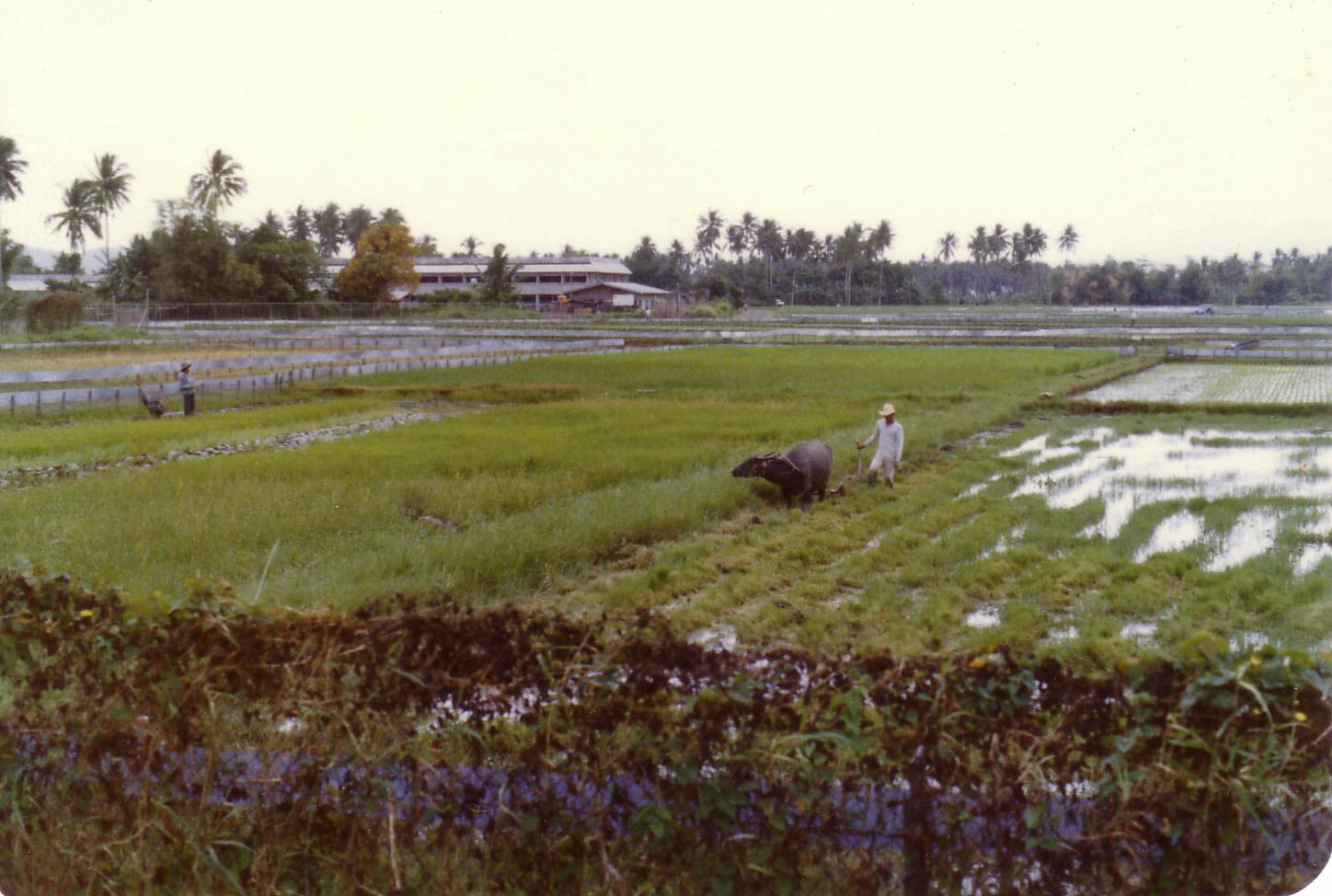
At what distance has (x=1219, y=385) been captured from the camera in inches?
629

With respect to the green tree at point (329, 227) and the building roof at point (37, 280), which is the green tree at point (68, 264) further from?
the green tree at point (329, 227)

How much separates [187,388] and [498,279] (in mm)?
5434

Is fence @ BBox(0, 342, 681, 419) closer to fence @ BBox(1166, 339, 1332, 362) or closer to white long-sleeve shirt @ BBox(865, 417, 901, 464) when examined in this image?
white long-sleeve shirt @ BBox(865, 417, 901, 464)

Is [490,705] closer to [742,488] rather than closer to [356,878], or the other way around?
[356,878]

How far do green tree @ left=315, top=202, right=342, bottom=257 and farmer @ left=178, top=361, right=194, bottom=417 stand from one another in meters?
4.48

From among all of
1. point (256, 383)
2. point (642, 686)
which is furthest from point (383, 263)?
point (256, 383)

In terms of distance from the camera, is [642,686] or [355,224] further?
[355,224]

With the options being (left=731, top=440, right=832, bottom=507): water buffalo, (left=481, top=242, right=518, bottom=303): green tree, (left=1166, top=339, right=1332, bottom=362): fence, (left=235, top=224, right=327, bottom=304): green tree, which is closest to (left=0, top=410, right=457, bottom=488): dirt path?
(left=235, top=224, right=327, bottom=304): green tree

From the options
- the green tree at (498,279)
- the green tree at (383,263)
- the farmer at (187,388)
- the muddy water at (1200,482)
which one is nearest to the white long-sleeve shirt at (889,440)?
the muddy water at (1200,482)

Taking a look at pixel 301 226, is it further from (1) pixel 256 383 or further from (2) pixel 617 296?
(1) pixel 256 383

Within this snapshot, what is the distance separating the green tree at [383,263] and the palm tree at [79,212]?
4.27 feet

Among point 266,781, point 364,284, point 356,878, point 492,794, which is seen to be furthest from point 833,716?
point 364,284

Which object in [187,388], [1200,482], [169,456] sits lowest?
[1200,482]

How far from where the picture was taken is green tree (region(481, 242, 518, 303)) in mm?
6141
